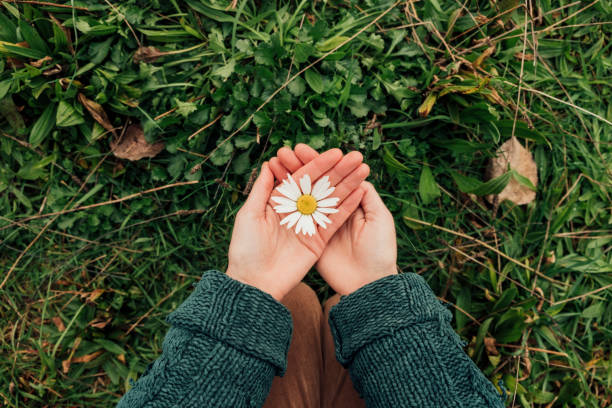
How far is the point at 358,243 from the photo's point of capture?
1.75 m

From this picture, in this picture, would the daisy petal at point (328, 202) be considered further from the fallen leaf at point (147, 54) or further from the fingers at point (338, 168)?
the fallen leaf at point (147, 54)

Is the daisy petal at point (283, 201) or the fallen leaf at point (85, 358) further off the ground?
the daisy petal at point (283, 201)

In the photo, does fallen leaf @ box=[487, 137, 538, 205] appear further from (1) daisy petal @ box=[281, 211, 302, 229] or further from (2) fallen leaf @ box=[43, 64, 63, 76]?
(2) fallen leaf @ box=[43, 64, 63, 76]

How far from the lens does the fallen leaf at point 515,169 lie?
210 cm

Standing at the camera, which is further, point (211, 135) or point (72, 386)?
point (72, 386)

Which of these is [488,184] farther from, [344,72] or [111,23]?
[111,23]

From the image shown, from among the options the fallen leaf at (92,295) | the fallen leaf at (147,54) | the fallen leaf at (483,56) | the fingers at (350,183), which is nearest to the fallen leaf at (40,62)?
the fallen leaf at (147,54)

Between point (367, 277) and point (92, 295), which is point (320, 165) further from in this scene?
point (92, 295)

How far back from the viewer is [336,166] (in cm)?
175

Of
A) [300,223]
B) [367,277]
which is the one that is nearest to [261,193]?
[300,223]

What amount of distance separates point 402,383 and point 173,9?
1953mm

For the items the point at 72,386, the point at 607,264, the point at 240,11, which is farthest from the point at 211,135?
the point at 607,264

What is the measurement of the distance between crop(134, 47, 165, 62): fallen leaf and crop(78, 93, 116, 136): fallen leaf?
29 cm

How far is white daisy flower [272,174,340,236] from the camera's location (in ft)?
5.83
